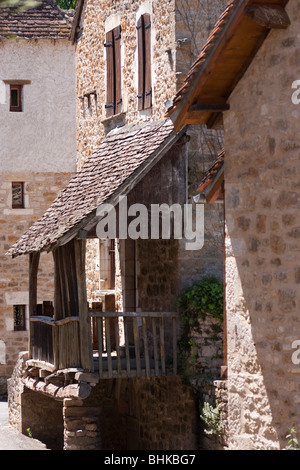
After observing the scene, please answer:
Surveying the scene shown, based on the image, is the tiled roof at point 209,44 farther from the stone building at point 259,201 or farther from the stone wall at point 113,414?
the stone wall at point 113,414

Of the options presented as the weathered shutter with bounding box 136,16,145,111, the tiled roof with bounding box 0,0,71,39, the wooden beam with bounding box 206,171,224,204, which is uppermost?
the tiled roof with bounding box 0,0,71,39

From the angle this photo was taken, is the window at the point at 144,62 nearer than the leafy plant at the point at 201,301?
No

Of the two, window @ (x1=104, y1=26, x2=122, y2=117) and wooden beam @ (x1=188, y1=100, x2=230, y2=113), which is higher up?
window @ (x1=104, y1=26, x2=122, y2=117)

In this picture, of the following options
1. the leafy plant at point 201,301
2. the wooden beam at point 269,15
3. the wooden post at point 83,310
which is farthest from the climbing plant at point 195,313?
the wooden beam at point 269,15

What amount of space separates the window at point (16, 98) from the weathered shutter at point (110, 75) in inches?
257

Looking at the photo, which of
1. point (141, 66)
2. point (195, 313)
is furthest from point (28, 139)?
point (195, 313)

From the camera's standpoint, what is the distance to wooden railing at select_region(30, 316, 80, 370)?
50.5 feet

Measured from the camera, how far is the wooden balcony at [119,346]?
15148 millimetres

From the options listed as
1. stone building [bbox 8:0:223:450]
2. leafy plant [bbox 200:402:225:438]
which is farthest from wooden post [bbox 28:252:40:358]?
leafy plant [bbox 200:402:225:438]

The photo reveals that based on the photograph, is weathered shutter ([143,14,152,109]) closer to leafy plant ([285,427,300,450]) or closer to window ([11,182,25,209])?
Result: leafy plant ([285,427,300,450])

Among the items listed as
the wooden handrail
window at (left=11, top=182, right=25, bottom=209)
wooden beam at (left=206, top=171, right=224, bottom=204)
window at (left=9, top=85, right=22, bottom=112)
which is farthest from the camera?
window at (left=9, top=85, right=22, bottom=112)

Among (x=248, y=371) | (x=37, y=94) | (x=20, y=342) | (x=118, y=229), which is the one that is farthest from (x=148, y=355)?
(x=37, y=94)

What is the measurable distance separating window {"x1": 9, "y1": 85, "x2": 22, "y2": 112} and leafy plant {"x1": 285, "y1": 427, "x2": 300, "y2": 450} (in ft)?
52.9
